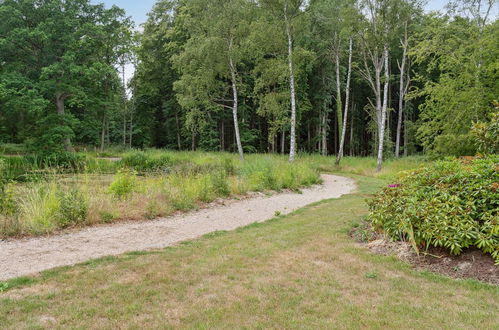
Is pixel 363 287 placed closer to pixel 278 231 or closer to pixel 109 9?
pixel 278 231

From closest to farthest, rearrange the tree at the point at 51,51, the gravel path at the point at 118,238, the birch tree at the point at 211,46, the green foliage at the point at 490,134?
the gravel path at the point at 118,238 → the green foliage at the point at 490,134 → the birch tree at the point at 211,46 → the tree at the point at 51,51

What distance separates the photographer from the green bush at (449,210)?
402 centimetres

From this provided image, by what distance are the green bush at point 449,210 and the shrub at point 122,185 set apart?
554cm

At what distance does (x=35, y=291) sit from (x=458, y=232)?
4.71 metres

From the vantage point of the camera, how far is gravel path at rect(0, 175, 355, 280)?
14.4 ft

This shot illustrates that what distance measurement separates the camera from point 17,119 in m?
29.0

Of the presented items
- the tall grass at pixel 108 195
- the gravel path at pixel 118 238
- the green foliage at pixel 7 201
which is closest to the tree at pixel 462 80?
the tall grass at pixel 108 195

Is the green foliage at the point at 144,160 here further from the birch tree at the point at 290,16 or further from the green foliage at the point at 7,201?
the green foliage at the point at 7,201

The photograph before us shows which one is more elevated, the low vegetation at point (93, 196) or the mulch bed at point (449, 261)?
the low vegetation at point (93, 196)

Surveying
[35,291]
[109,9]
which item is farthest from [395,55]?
[35,291]

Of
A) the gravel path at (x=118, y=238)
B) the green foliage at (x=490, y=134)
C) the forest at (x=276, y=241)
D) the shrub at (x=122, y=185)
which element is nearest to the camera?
the forest at (x=276, y=241)

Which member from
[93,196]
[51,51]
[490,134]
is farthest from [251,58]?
[490,134]

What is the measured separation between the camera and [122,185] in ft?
26.0

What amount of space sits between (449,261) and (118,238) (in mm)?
4836
